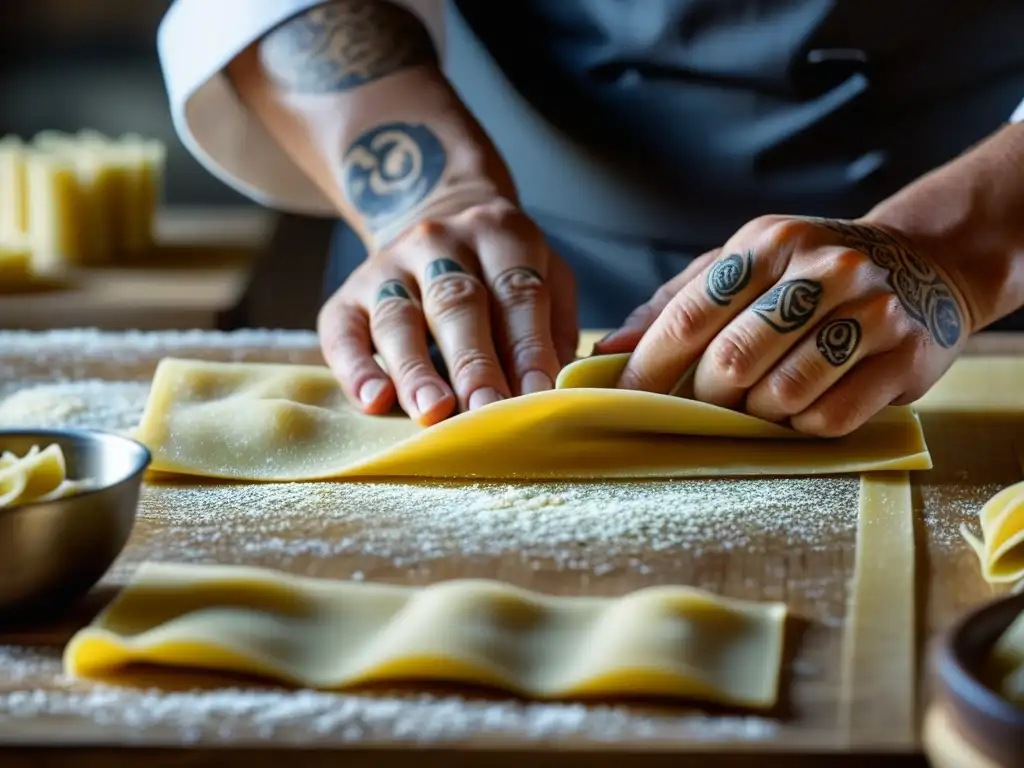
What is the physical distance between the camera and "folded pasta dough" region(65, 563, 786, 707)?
773mm

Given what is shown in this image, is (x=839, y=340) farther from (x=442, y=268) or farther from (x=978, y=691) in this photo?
(x=978, y=691)

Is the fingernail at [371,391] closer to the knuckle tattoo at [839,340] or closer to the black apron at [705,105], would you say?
the knuckle tattoo at [839,340]

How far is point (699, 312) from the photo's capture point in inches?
47.3

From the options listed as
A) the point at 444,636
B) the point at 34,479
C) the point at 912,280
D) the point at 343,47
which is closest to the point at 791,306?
the point at 912,280

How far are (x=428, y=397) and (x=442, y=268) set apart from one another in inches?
6.8

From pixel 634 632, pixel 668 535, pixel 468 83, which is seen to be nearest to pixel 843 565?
pixel 668 535

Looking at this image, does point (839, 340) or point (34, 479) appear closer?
point (34, 479)

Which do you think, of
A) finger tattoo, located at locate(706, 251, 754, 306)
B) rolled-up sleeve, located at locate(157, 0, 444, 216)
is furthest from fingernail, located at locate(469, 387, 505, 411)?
rolled-up sleeve, located at locate(157, 0, 444, 216)

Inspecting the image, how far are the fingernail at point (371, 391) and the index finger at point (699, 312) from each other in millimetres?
264

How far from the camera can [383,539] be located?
3.38ft

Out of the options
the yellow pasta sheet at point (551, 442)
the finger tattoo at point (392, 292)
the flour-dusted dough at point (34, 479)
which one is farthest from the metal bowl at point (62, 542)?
the finger tattoo at point (392, 292)

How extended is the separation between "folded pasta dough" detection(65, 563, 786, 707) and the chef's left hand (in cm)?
34

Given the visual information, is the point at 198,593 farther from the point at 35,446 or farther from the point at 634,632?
the point at 634,632

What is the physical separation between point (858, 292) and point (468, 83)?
94 centimetres
